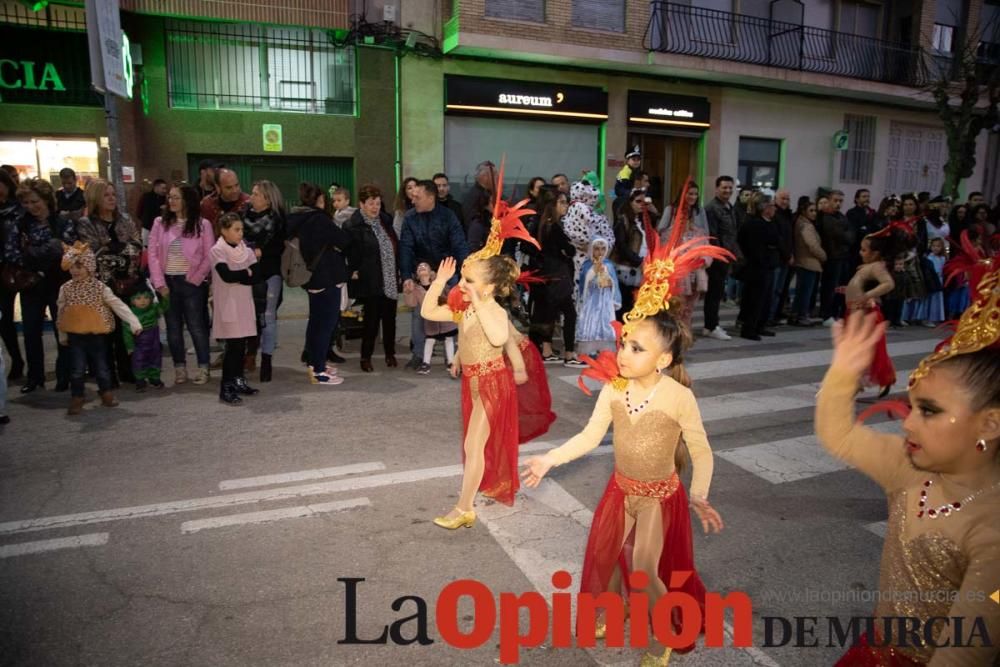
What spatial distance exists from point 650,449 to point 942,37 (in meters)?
26.9

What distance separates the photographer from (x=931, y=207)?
13.0 metres

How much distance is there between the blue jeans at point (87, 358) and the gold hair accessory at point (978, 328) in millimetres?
6719

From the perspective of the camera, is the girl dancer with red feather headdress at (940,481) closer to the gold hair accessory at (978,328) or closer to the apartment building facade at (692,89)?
the gold hair accessory at (978,328)

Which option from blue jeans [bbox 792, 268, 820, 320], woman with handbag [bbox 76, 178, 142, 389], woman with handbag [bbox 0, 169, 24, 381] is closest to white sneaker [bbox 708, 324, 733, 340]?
blue jeans [bbox 792, 268, 820, 320]

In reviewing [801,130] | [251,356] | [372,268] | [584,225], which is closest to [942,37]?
[801,130]

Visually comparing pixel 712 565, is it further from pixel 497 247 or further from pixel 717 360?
pixel 717 360

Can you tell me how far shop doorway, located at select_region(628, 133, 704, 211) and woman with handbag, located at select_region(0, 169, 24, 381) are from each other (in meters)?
15.2

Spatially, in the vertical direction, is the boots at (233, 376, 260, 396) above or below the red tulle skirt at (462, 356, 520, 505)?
below

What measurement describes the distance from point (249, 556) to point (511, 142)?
15340mm

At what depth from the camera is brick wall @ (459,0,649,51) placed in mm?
16062

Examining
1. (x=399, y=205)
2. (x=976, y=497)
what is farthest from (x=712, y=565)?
(x=399, y=205)

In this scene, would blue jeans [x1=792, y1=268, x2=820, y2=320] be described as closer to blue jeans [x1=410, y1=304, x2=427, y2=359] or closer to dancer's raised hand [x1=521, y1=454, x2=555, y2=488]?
blue jeans [x1=410, y1=304, x2=427, y2=359]

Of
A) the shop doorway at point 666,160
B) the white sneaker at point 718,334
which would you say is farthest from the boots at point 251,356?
the shop doorway at point 666,160

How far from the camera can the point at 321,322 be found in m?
7.57
